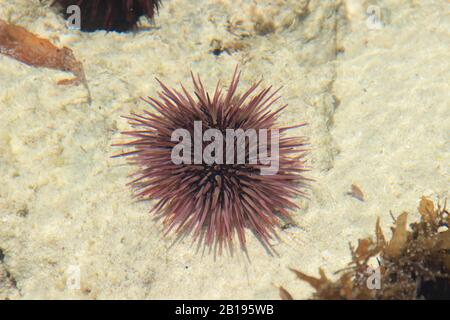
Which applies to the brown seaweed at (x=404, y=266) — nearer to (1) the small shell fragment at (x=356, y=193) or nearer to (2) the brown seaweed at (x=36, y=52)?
(1) the small shell fragment at (x=356, y=193)

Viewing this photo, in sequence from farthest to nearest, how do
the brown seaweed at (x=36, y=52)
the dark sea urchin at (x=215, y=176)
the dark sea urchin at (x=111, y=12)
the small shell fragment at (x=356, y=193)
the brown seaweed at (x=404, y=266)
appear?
the dark sea urchin at (x=111, y=12) < the brown seaweed at (x=36, y=52) < the small shell fragment at (x=356, y=193) < the dark sea urchin at (x=215, y=176) < the brown seaweed at (x=404, y=266)

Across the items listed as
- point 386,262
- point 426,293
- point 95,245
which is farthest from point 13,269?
point 426,293

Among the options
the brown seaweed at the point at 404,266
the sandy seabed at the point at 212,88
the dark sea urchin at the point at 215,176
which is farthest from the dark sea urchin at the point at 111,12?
the brown seaweed at the point at 404,266

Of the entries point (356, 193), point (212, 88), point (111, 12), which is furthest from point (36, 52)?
point (356, 193)

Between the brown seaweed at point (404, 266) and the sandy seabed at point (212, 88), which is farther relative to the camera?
the sandy seabed at point (212, 88)

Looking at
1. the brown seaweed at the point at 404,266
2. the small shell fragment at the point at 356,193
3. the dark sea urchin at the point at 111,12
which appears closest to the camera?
the brown seaweed at the point at 404,266

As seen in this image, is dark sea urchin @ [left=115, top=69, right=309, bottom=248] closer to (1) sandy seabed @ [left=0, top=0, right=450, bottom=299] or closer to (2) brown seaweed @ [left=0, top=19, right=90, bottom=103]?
(1) sandy seabed @ [left=0, top=0, right=450, bottom=299]

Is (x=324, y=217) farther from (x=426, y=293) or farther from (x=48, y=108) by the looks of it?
(x=48, y=108)

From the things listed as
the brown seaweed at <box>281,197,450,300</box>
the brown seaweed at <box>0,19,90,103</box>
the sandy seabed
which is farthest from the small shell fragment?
the brown seaweed at <box>0,19,90,103</box>
